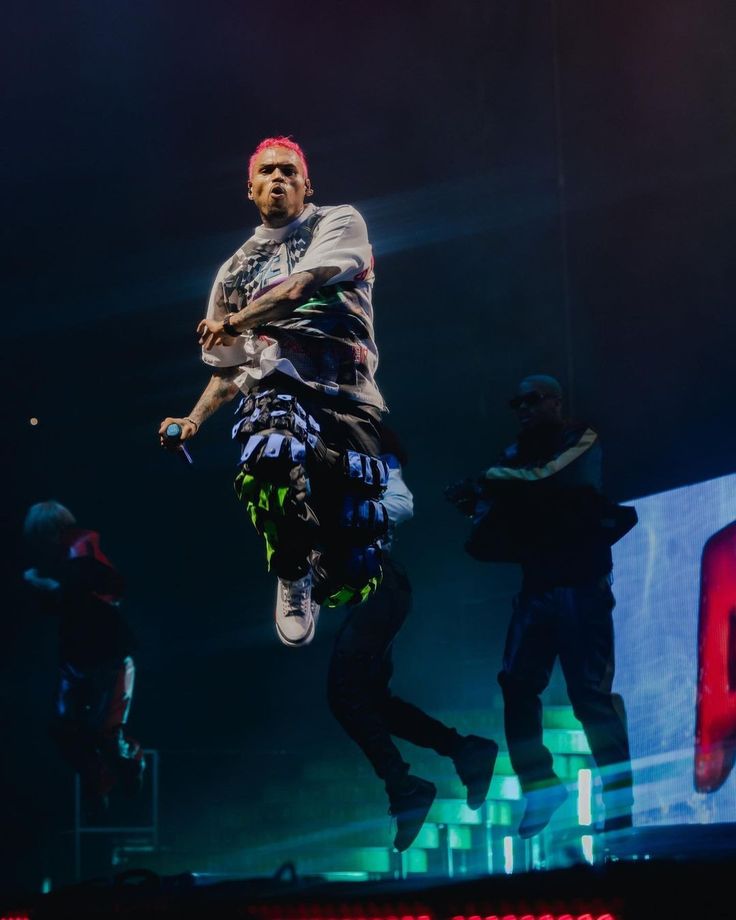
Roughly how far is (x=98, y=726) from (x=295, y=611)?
3.42 metres

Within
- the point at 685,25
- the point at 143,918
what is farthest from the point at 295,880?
the point at 685,25

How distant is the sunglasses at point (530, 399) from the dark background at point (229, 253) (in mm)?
Answer: 975

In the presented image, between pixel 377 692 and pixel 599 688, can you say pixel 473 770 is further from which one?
pixel 599 688

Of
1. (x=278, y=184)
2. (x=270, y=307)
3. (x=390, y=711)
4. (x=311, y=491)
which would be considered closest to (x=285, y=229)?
(x=278, y=184)

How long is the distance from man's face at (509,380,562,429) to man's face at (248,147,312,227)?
5.75ft

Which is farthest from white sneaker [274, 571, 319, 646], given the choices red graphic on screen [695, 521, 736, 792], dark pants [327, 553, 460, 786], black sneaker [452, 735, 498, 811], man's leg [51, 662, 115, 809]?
man's leg [51, 662, 115, 809]

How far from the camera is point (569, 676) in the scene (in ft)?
17.4

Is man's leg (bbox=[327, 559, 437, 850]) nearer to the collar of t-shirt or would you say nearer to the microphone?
the microphone

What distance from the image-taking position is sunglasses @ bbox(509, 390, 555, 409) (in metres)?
5.37

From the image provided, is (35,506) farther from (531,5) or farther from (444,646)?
(531,5)

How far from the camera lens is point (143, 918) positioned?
322 cm

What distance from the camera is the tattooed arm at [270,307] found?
3514mm

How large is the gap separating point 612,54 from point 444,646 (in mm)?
3165

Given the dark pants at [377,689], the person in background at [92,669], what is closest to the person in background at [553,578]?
the dark pants at [377,689]
